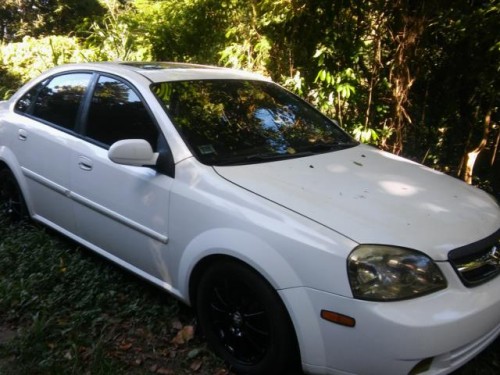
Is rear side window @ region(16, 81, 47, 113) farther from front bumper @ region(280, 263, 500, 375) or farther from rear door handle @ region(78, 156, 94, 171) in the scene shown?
front bumper @ region(280, 263, 500, 375)

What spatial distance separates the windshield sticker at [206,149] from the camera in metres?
2.97

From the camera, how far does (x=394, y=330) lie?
2164mm

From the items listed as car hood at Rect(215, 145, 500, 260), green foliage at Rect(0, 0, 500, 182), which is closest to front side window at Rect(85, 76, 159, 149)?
car hood at Rect(215, 145, 500, 260)

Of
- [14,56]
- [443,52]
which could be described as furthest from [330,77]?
[14,56]

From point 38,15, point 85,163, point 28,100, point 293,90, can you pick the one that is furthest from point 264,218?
point 38,15

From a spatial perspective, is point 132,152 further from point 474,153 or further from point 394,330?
point 474,153

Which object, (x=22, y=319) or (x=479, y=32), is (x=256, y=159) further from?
(x=479, y=32)

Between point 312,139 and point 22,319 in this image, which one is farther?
point 312,139

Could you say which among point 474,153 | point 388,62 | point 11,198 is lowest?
point 11,198

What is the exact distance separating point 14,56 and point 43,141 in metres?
9.46

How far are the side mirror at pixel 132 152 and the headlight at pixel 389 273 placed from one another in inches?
51.4

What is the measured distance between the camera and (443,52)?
17.6ft

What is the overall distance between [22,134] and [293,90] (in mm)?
2902

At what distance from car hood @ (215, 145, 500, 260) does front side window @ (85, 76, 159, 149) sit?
0.70m
